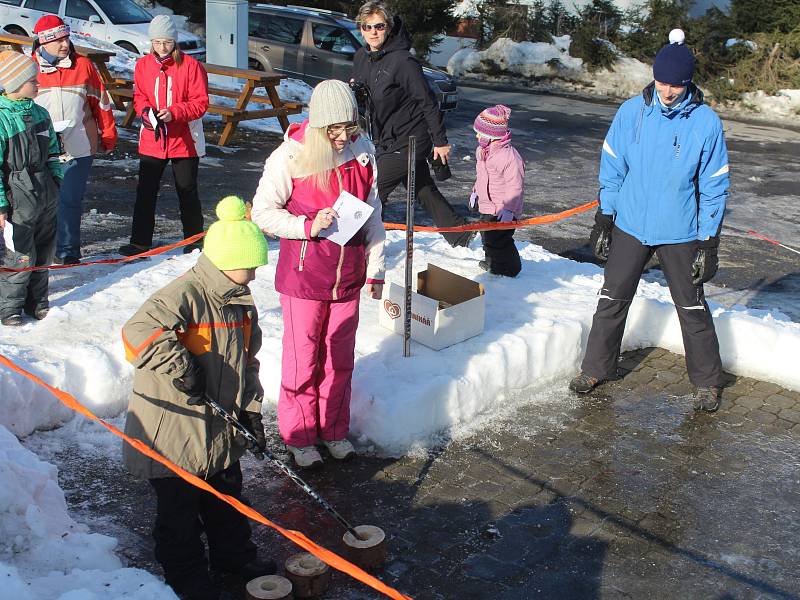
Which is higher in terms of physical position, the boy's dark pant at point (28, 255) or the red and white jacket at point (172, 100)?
the red and white jacket at point (172, 100)

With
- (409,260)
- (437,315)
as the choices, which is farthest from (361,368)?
(409,260)

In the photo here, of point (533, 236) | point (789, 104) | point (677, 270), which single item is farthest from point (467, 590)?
point (789, 104)

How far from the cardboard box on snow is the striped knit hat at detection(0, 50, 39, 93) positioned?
2.56 metres

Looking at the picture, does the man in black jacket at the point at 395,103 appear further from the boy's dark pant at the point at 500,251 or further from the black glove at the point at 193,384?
the black glove at the point at 193,384

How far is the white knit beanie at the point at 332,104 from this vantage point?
426cm

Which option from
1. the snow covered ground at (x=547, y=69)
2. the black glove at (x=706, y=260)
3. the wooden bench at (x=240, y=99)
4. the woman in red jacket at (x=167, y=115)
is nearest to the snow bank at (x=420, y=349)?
the woman in red jacket at (x=167, y=115)

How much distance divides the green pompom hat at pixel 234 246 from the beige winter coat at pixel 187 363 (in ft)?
0.17

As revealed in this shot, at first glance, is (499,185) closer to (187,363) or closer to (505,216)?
(505,216)

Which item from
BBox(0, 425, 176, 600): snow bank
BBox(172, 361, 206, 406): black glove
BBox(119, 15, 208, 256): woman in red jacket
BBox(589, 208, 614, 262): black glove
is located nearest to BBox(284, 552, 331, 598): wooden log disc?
BBox(0, 425, 176, 600): snow bank

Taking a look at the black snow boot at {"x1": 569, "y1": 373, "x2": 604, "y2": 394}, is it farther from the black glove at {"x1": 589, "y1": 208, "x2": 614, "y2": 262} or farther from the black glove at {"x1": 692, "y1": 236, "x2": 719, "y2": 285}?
the black glove at {"x1": 692, "y1": 236, "x2": 719, "y2": 285}

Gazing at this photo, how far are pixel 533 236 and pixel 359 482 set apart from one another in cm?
579

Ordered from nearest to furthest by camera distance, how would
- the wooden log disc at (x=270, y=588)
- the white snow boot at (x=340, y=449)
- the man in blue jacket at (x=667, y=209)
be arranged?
1. the wooden log disc at (x=270, y=588)
2. the white snow boot at (x=340, y=449)
3. the man in blue jacket at (x=667, y=209)

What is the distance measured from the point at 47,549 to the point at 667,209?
3.70m

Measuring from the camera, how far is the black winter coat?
23.0 feet
